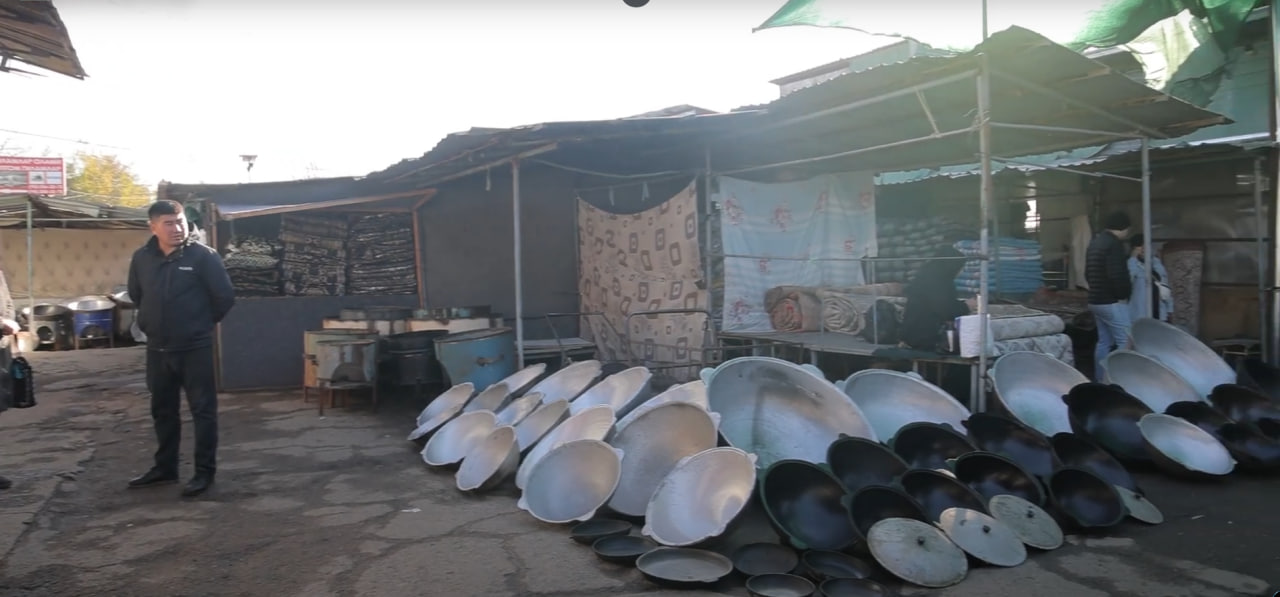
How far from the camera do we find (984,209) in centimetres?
596

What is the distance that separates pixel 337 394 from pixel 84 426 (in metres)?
2.37

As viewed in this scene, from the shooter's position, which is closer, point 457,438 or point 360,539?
point 360,539

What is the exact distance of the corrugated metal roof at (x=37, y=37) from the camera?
3.54 metres

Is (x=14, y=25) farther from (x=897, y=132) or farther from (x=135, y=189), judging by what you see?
(x=135, y=189)

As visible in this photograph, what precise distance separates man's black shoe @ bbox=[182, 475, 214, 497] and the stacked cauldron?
4.94 ft

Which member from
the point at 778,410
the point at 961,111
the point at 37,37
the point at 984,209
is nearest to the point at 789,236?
the point at 961,111

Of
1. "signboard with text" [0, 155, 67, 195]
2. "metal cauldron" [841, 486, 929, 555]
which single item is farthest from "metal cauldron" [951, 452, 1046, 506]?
"signboard with text" [0, 155, 67, 195]

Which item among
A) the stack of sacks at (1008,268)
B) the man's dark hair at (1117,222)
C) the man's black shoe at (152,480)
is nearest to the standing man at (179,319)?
the man's black shoe at (152,480)

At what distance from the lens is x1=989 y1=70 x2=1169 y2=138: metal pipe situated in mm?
6060

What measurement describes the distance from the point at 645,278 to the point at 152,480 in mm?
5231

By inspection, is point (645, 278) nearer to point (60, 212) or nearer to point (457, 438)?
point (457, 438)

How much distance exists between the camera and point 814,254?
8.95m

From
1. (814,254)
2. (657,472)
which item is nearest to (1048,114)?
(814,254)

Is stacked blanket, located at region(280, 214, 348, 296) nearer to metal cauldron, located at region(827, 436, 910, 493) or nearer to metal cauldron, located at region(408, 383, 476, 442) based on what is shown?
metal cauldron, located at region(408, 383, 476, 442)
